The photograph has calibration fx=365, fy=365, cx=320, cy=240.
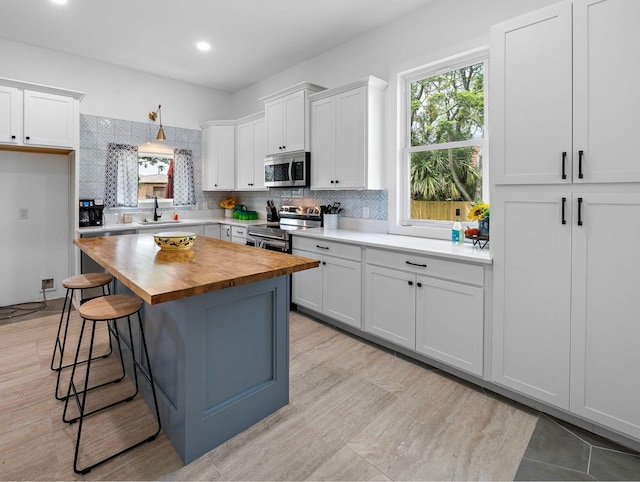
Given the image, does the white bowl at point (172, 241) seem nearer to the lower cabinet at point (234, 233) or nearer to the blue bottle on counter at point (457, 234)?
the blue bottle on counter at point (457, 234)

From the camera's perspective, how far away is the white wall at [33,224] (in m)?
4.12

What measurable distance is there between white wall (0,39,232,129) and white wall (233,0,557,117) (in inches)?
66.6

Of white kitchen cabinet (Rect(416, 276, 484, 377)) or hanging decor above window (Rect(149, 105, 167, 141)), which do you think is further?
hanging decor above window (Rect(149, 105, 167, 141))

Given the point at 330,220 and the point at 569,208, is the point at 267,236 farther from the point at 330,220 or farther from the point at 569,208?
the point at 569,208

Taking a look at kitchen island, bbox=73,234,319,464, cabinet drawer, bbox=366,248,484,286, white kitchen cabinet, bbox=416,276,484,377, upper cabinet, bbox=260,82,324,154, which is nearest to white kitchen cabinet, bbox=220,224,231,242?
upper cabinet, bbox=260,82,324,154

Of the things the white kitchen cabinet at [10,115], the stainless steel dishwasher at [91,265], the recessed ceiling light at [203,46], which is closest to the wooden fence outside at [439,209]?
the recessed ceiling light at [203,46]

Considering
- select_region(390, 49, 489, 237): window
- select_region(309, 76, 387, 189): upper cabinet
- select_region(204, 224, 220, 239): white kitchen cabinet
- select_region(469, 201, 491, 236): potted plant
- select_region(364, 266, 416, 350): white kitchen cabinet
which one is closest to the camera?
select_region(469, 201, 491, 236): potted plant

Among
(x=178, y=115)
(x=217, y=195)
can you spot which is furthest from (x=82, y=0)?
(x=217, y=195)

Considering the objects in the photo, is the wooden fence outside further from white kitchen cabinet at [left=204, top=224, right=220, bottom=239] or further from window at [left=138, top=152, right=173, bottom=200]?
window at [left=138, top=152, right=173, bottom=200]

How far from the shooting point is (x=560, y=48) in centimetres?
193

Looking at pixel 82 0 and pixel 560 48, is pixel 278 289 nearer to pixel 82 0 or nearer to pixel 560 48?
pixel 560 48

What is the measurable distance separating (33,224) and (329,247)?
356 cm

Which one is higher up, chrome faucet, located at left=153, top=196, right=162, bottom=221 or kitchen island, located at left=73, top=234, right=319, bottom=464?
chrome faucet, located at left=153, top=196, right=162, bottom=221

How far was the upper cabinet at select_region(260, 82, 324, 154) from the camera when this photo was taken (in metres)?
4.00
